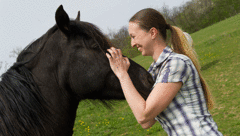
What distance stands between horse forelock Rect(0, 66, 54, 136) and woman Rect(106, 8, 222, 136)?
808mm

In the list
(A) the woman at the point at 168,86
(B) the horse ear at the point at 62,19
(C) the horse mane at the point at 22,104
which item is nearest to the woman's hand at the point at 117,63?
(A) the woman at the point at 168,86

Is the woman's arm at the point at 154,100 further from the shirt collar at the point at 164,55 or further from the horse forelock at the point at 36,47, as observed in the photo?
the horse forelock at the point at 36,47

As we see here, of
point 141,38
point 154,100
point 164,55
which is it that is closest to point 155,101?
point 154,100

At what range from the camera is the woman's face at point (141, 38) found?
158 cm

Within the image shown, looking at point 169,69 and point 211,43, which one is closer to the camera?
point 169,69

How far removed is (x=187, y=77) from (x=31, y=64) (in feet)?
4.84

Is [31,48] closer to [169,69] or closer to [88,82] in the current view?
[88,82]

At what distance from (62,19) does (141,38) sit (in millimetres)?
746

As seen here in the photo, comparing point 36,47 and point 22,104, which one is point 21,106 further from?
point 36,47

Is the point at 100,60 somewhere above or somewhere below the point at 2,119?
above

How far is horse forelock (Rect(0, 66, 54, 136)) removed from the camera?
1.64 meters

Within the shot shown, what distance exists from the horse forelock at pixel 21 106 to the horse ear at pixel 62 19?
1.79 ft

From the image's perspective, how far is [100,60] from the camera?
179cm

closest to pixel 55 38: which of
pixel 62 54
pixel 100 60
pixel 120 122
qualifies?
pixel 62 54
